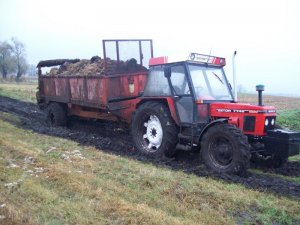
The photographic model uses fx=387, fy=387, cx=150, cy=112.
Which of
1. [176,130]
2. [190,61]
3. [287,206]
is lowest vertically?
[287,206]

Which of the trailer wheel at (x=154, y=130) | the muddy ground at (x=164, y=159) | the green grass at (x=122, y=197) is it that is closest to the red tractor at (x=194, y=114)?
the trailer wheel at (x=154, y=130)

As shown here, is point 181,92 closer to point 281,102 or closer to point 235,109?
point 235,109

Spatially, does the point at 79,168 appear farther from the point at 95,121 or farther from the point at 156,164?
the point at 95,121

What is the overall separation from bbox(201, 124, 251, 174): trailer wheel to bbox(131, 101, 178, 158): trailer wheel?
36.6 inches

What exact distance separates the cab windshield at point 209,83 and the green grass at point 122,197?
178cm

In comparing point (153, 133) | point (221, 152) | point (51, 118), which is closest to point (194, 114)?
point (221, 152)

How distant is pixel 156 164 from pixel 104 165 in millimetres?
1065

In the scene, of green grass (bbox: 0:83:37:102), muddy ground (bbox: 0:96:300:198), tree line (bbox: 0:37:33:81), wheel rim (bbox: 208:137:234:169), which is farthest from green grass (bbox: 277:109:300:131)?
tree line (bbox: 0:37:33:81)

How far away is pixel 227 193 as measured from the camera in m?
5.59

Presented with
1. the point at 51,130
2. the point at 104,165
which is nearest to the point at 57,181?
the point at 104,165

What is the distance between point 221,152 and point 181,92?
5.08 ft

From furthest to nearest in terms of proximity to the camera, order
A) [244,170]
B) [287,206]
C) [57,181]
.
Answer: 1. [244,170]
2. [57,181]
3. [287,206]

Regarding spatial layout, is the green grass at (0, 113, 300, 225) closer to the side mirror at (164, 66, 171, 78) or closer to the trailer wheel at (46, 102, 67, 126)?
the side mirror at (164, 66, 171, 78)

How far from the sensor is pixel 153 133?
8523mm
